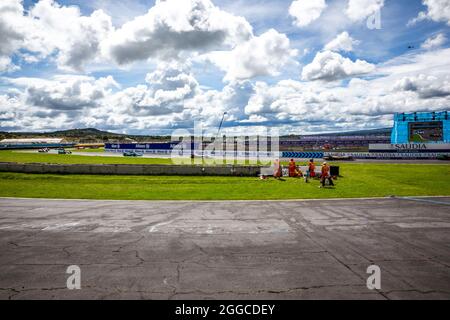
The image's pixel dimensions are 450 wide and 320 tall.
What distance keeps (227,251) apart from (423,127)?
2474 inches

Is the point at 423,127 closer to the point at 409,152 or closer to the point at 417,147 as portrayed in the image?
the point at 417,147

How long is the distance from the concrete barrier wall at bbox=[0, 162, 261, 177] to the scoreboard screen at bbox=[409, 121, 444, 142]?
46.3m

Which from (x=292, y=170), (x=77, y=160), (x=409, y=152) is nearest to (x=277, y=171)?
(x=292, y=170)

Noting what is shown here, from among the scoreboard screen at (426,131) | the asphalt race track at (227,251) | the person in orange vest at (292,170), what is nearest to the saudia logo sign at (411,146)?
the scoreboard screen at (426,131)

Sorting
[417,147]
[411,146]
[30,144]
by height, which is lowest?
[417,147]

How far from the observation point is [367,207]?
14219mm

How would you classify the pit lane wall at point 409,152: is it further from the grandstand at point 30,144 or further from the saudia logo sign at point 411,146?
the grandstand at point 30,144

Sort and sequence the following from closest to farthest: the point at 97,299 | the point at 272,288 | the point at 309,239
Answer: the point at 97,299 < the point at 272,288 < the point at 309,239

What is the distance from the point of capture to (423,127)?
56.4 m

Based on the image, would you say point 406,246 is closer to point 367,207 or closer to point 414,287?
point 414,287

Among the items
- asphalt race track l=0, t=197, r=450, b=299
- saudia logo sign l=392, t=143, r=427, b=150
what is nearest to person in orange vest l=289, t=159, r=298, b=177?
asphalt race track l=0, t=197, r=450, b=299
